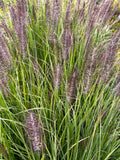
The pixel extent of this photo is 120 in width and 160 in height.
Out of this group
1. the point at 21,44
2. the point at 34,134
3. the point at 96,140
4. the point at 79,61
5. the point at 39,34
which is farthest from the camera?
the point at 39,34

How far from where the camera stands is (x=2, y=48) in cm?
94

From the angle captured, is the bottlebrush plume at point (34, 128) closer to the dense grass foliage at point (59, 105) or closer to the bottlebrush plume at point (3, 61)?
the dense grass foliage at point (59, 105)

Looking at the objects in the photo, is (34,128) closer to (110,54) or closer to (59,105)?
(59,105)

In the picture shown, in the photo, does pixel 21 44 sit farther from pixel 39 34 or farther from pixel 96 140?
pixel 96 140

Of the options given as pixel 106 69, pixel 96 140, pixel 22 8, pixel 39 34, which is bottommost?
pixel 96 140

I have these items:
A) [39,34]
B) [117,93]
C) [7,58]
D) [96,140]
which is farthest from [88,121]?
[39,34]

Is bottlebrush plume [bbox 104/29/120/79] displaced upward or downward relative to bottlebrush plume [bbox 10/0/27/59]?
downward

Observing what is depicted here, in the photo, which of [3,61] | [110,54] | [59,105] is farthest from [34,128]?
[110,54]

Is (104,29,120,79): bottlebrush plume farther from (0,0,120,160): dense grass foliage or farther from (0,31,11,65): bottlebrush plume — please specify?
(0,31,11,65): bottlebrush plume

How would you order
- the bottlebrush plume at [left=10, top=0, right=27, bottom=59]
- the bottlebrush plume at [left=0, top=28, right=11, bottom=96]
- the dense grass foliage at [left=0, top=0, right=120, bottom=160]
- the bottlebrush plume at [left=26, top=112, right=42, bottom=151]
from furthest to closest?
the bottlebrush plume at [left=10, top=0, right=27, bottom=59]
the bottlebrush plume at [left=0, top=28, right=11, bottom=96]
the dense grass foliage at [left=0, top=0, right=120, bottom=160]
the bottlebrush plume at [left=26, top=112, right=42, bottom=151]

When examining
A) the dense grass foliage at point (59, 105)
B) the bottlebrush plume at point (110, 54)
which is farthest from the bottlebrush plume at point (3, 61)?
the bottlebrush plume at point (110, 54)

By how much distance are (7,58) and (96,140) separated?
0.66 meters

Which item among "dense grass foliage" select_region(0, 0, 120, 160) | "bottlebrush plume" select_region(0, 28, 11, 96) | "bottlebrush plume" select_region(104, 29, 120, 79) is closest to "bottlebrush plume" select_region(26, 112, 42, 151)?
"dense grass foliage" select_region(0, 0, 120, 160)

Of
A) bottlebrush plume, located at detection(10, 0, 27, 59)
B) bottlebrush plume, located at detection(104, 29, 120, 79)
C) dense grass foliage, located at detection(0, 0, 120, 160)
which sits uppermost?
bottlebrush plume, located at detection(10, 0, 27, 59)
